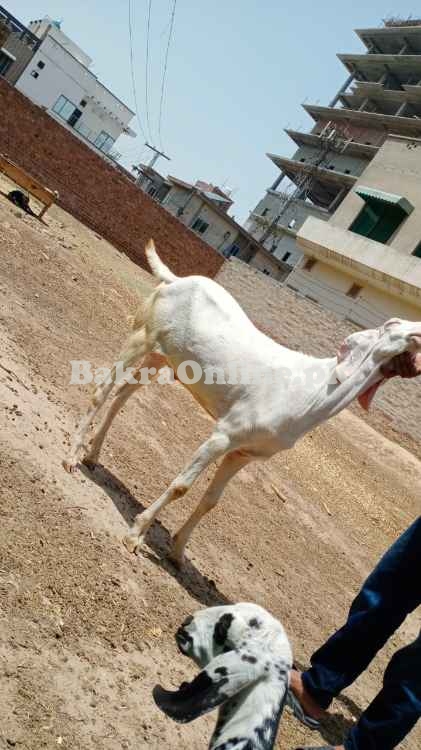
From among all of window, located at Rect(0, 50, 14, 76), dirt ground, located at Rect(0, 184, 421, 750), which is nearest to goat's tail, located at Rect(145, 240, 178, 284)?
dirt ground, located at Rect(0, 184, 421, 750)

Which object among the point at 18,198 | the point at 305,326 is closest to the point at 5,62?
the point at 305,326

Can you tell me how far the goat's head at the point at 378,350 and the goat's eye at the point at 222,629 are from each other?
2.16m

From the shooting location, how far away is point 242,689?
5.42ft

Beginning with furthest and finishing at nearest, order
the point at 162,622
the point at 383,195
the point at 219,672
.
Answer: the point at 383,195 → the point at 162,622 → the point at 219,672

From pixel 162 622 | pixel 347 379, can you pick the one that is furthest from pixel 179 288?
pixel 162 622

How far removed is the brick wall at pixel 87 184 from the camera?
19.9 metres

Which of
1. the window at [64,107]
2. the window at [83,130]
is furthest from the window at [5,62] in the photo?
the window at [83,130]

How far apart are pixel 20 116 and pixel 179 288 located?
714 inches

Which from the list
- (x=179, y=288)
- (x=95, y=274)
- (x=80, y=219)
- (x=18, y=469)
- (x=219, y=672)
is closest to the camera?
(x=219, y=672)

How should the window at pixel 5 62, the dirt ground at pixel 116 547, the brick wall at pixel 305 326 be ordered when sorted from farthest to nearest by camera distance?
the window at pixel 5 62 < the brick wall at pixel 305 326 < the dirt ground at pixel 116 547

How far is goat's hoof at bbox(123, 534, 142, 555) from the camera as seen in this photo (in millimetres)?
3875

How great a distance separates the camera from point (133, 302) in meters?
12.0

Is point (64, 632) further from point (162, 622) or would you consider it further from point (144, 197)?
point (144, 197)

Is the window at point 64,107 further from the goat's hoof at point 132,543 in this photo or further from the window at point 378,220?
the goat's hoof at point 132,543
